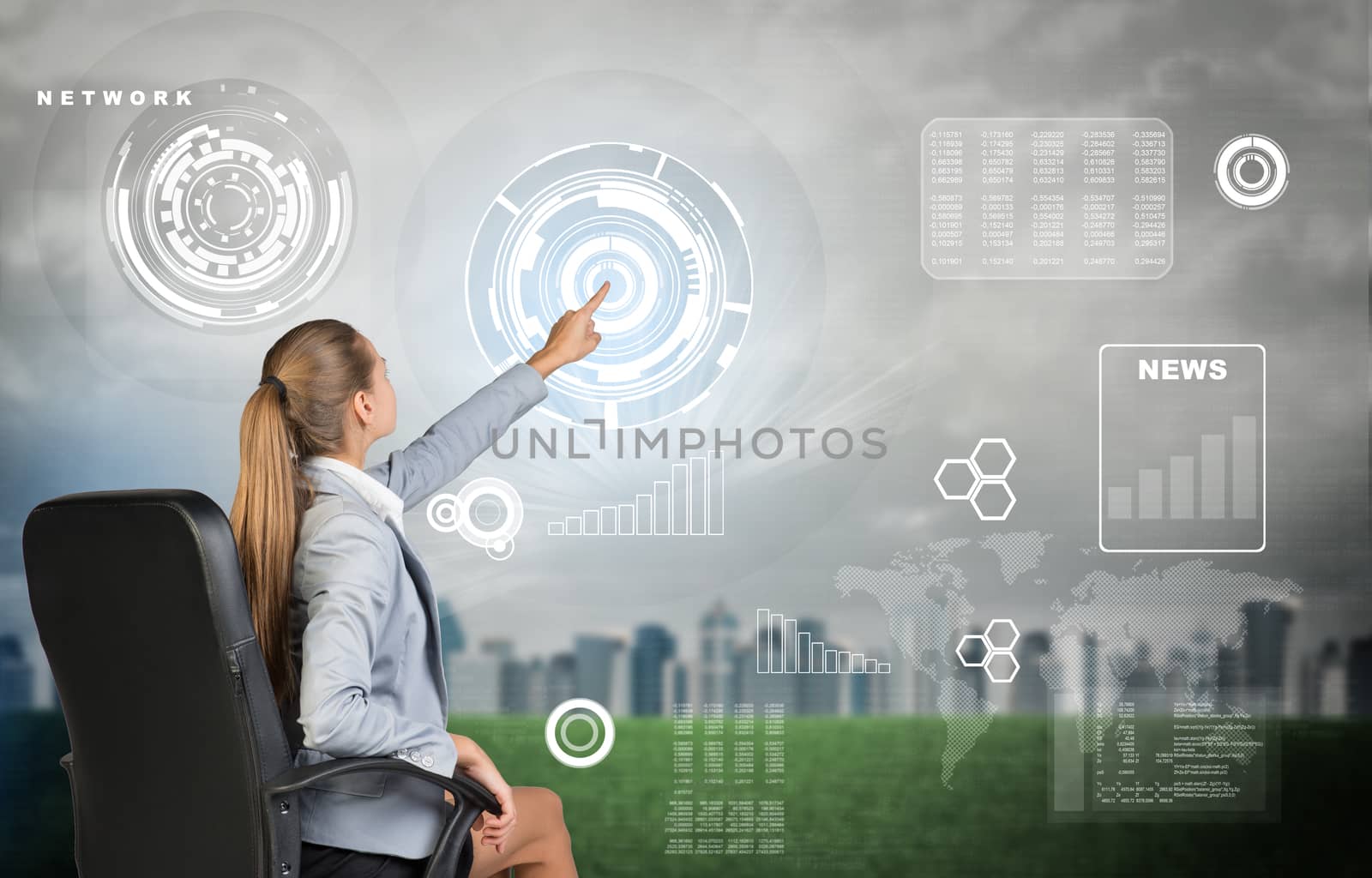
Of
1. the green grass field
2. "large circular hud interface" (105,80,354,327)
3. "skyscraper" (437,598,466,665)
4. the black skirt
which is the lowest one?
the green grass field

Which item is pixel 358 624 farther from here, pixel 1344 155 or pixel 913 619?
pixel 1344 155

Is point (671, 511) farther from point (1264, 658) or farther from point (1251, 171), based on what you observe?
point (1251, 171)

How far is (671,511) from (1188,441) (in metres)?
1.36

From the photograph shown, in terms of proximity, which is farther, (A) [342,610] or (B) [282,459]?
(B) [282,459]

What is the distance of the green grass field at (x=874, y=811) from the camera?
2.67 metres

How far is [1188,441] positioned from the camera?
8.91ft

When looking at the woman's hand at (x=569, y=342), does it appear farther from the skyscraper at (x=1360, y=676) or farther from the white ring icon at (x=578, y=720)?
the skyscraper at (x=1360, y=676)

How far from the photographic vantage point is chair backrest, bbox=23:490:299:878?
135 cm

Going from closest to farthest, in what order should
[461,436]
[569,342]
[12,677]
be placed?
[461,436]
[569,342]
[12,677]

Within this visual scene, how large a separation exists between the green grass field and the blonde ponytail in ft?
4.08

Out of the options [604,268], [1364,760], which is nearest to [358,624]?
[604,268]

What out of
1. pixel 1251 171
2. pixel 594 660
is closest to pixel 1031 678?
pixel 594 660

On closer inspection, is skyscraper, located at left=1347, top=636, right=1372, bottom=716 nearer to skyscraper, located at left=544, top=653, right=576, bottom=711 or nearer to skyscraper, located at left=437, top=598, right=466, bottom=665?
skyscraper, located at left=544, top=653, right=576, bottom=711

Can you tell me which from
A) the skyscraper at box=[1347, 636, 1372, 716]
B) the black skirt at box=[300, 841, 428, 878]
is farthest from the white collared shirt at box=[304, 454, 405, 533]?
the skyscraper at box=[1347, 636, 1372, 716]
